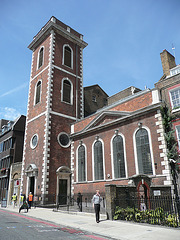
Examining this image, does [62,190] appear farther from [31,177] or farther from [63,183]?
[31,177]

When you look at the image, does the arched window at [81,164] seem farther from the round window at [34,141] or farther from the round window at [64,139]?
the round window at [34,141]

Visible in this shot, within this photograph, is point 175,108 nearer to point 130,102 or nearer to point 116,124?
point 130,102

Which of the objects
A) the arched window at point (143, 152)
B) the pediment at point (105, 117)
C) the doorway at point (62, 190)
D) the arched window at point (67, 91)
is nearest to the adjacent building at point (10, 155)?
the doorway at point (62, 190)

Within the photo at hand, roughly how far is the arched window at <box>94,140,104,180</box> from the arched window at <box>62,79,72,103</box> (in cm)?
812

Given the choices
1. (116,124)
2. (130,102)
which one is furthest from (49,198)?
(130,102)

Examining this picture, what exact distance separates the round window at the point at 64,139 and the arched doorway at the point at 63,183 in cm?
273

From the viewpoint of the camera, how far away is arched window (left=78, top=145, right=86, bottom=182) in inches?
824

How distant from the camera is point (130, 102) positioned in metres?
18.2

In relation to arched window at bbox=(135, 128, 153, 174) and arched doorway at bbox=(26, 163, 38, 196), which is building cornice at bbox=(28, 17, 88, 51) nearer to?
arched doorway at bbox=(26, 163, 38, 196)

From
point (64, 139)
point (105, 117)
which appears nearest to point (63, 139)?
point (64, 139)

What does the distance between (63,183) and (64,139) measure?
4.91 metres

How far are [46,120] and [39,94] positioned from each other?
516 cm

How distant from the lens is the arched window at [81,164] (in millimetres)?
20922

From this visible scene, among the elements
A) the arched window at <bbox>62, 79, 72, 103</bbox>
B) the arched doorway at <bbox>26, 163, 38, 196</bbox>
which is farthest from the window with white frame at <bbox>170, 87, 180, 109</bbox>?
the arched doorway at <bbox>26, 163, 38, 196</bbox>
